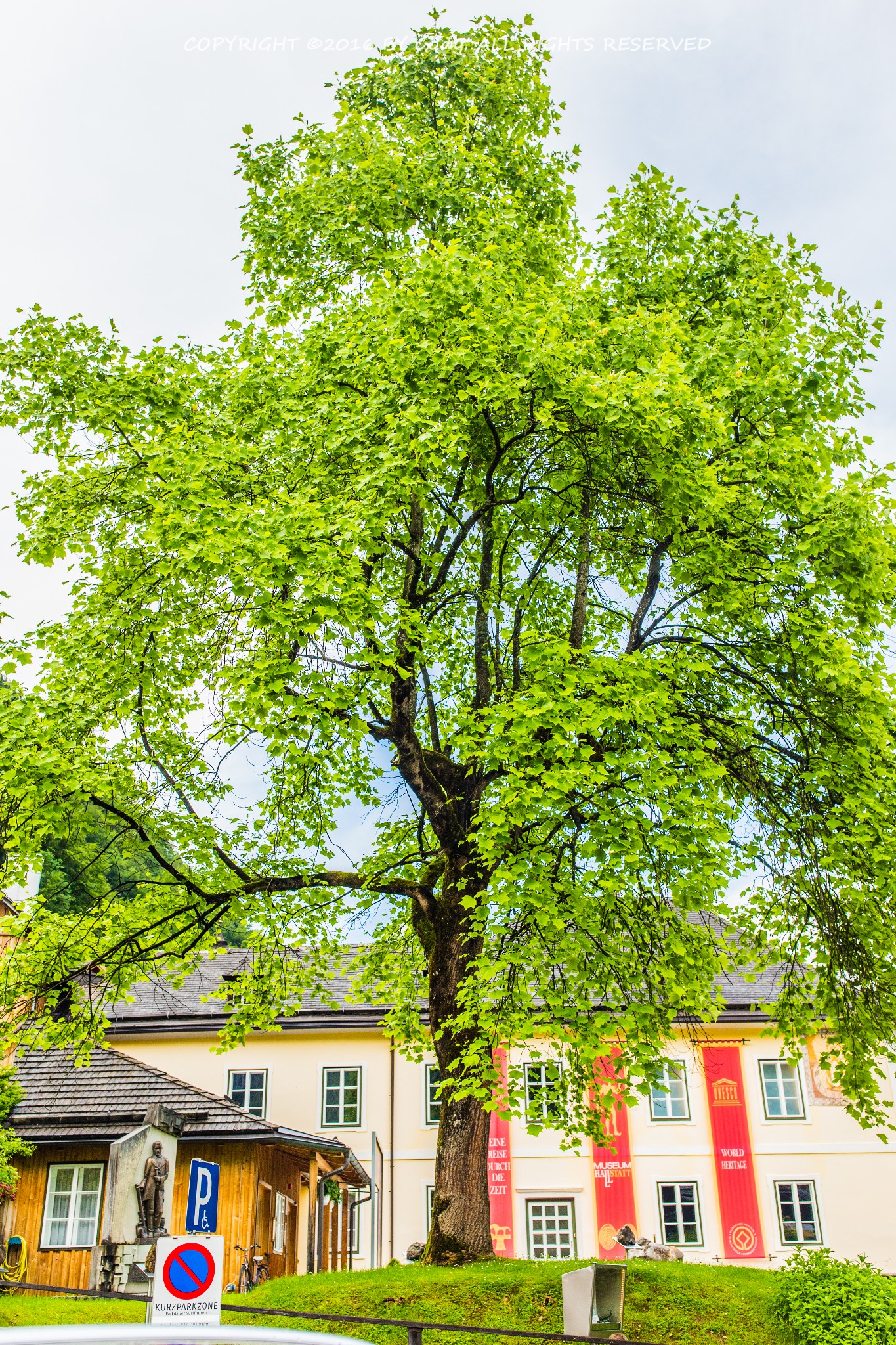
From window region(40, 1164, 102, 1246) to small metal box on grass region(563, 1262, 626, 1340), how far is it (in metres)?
13.3

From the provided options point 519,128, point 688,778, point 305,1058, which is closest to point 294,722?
point 688,778

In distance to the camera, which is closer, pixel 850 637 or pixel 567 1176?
pixel 850 637

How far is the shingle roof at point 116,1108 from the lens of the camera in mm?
19141

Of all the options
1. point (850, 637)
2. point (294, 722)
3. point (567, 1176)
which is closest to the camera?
point (294, 722)

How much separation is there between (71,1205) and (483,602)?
47.2ft

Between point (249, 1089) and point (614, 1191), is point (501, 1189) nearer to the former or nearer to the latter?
point (614, 1191)

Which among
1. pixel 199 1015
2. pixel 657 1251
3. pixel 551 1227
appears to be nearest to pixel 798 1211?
pixel 657 1251

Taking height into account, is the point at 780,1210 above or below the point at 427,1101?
below

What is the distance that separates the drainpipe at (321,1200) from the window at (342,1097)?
193 inches

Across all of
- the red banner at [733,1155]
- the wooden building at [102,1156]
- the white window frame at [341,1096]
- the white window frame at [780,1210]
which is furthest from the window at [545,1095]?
the white window frame at [780,1210]

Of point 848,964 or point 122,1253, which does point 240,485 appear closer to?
point 848,964

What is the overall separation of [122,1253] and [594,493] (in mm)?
11119

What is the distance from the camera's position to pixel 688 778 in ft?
37.9

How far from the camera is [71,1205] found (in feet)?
64.6
